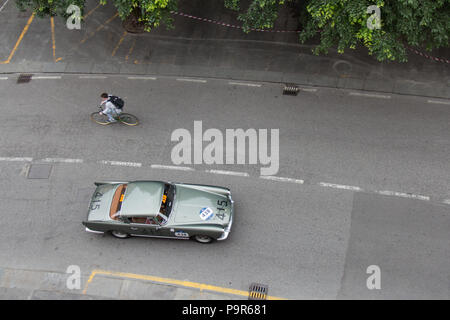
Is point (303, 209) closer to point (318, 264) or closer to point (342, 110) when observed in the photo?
point (318, 264)

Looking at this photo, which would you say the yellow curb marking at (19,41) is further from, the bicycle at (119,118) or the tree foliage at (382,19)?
the tree foliage at (382,19)

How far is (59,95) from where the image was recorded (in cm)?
1441

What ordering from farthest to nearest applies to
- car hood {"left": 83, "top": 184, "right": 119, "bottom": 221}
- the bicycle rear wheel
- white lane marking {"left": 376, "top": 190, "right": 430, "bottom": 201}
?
1. the bicycle rear wheel
2. white lane marking {"left": 376, "top": 190, "right": 430, "bottom": 201}
3. car hood {"left": 83, "top": 184, "right": 119, "bottom": 221}

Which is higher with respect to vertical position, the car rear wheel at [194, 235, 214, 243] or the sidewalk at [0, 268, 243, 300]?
the car rear wheel at [194, 235, 214, 243]

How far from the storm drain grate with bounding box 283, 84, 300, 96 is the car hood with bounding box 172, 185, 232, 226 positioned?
536 centimetres

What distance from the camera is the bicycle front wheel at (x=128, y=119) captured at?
1324 centimetres

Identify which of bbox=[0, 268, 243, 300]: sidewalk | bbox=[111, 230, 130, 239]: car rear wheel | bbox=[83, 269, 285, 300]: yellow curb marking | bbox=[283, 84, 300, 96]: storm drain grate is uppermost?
bbox=[283, 84, 300, 96]: storm drain grate

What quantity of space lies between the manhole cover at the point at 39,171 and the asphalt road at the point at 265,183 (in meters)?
0.13

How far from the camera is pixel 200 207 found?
33.9ft

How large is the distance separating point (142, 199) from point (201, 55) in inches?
295

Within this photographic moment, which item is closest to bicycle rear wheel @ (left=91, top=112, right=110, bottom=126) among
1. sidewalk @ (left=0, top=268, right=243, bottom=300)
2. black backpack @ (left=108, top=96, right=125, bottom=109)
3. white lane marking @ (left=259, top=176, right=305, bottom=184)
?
black backpack @ (left=108, top=96, right=125, bottom=109)

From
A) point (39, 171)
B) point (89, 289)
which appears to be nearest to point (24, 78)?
point (39, 171)

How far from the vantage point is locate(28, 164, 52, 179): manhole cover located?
40.6ft

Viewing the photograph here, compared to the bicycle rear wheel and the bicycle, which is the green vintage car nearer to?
the bicycle
